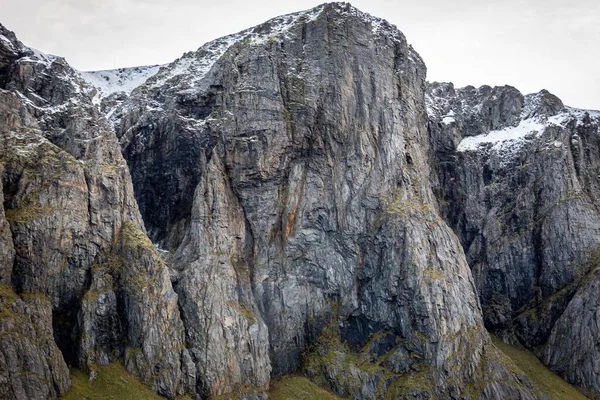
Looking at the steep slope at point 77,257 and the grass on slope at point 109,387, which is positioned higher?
the steep slope at point 77,257

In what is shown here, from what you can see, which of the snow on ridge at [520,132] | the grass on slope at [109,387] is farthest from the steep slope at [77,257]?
the snow on ridge at [520,132]

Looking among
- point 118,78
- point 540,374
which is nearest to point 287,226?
point 540,374

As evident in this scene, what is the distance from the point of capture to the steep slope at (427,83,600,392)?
451ft

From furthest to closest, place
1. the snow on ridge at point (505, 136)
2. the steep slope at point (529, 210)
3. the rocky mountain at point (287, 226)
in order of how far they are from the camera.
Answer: the snow on ridge at point (505, 136) → the steep slope at point (529, 210) → the rocky mountain at point (287, 226)

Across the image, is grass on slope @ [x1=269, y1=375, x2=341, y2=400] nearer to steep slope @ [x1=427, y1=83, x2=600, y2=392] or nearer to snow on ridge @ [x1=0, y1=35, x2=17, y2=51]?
steep slope @ [x1=427, y1=83, x2=600, y2=392]

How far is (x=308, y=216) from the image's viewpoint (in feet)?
449

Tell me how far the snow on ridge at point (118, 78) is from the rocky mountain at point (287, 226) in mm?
1019

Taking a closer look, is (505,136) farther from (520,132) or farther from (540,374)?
(540,374)

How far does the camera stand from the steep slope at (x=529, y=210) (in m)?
138

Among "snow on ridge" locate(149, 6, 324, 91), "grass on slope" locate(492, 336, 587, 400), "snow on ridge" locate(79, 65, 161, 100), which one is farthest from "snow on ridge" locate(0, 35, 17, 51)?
"grass on slope" locate(492, 336, 587, 400)

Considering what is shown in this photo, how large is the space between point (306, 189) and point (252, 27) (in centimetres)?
5108

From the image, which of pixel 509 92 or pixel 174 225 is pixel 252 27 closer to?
pixel 174 225

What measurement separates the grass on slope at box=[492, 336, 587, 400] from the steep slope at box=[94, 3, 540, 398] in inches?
253

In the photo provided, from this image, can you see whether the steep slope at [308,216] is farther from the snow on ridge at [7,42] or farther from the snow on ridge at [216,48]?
the snow on ridge at [7,42]
